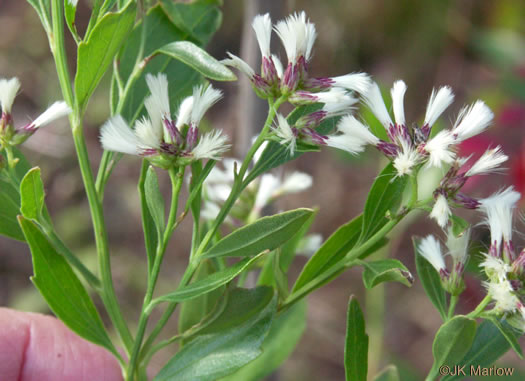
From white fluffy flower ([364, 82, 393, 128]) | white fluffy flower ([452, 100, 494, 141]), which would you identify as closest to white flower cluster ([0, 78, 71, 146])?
white fluffy flower ([364, 82, 393, 128])

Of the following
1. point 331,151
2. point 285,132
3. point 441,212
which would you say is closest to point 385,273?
point 441,212

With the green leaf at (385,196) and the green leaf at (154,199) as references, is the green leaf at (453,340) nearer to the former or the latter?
the green leaf at (385,196)

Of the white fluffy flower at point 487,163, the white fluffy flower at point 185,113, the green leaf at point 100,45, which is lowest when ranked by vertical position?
the white fluffy flower at point 487,163

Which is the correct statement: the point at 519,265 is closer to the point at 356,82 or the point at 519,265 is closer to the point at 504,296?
the point at 504,296

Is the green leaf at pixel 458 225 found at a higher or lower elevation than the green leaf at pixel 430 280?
higher

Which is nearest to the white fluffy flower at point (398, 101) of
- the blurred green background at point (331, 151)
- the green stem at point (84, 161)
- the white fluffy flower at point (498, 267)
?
the white fluffy flower at point (498, 267)

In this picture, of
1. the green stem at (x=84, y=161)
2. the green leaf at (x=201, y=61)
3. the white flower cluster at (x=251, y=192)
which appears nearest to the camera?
the green leaf at (x=201, y=61)
